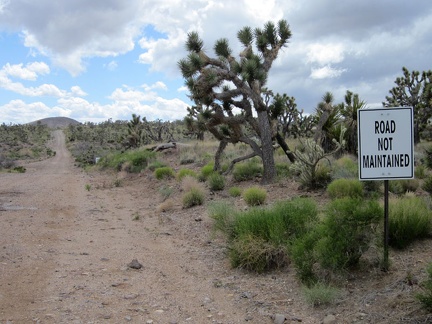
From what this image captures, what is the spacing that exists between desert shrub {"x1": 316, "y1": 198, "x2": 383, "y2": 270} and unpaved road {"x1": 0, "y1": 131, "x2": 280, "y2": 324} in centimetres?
128

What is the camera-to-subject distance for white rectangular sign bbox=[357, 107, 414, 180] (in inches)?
247

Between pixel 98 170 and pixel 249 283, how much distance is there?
31746mm

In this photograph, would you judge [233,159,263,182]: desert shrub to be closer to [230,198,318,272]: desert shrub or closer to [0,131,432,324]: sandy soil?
[0,131,432,324]: sandy soil

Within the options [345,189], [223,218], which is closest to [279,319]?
[223,218]

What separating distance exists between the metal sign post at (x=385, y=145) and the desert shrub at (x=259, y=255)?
5.60 feet

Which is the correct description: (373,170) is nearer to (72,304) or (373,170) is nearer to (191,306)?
(191,306)

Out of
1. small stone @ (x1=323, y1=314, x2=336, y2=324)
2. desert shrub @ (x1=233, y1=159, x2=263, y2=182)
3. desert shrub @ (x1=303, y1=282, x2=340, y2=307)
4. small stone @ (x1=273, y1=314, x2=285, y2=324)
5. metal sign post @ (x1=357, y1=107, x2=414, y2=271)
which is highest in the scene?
metal sign post @ (x1=357, y1=107, x2=414, y2=271)

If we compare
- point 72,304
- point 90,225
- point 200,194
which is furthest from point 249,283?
point 200,194

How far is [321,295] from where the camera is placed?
5.78 meters

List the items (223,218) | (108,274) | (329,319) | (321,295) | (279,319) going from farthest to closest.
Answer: (223,218)
(108,274)
(321,295)
(279,319)
(329,319)

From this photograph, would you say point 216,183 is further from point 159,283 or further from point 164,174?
Answer: point 159,283

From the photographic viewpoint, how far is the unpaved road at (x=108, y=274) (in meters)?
5.86

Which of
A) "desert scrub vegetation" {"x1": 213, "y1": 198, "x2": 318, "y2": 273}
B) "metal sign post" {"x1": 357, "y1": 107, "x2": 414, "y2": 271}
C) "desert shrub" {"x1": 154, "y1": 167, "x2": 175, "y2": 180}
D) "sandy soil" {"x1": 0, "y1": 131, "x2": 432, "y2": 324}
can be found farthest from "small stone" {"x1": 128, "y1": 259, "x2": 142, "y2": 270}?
"desert shrub" {"x1": 154, "y1": 167, "x2": 175, "y2": 180}

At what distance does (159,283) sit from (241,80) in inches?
460
